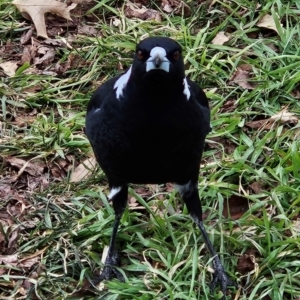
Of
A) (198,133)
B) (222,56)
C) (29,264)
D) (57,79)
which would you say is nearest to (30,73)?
(57,79)

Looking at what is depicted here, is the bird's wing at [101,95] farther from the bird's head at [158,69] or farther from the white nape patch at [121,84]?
the bird's head at [158,69]

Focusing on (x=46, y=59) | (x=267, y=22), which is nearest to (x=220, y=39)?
(x=267, y=22)

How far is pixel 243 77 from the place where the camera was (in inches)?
142

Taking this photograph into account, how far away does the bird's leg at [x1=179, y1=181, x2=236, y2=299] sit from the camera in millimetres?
2670

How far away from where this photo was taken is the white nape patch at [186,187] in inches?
104

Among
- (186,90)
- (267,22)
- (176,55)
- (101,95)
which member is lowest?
(267,22)

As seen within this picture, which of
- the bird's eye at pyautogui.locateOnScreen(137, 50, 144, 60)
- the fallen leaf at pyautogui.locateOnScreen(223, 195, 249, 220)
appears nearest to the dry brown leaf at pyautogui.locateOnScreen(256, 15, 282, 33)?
the fallen leaf at pyautogui.locateOnScreen(223, 195, 249, 220)

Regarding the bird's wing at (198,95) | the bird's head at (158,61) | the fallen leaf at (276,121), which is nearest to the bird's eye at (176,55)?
the bird's head at (158,61)

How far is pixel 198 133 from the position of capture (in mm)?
2379

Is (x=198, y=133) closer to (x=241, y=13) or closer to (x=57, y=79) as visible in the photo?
(x=57, y=79)

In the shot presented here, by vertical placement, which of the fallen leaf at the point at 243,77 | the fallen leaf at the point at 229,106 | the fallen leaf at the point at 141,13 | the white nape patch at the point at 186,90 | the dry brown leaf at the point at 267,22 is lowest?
the fallen leaf at the point at 229,106

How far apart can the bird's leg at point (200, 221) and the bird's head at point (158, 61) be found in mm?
546

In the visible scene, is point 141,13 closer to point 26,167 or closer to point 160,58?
point 26,167

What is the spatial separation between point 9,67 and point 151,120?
67.1 inches
